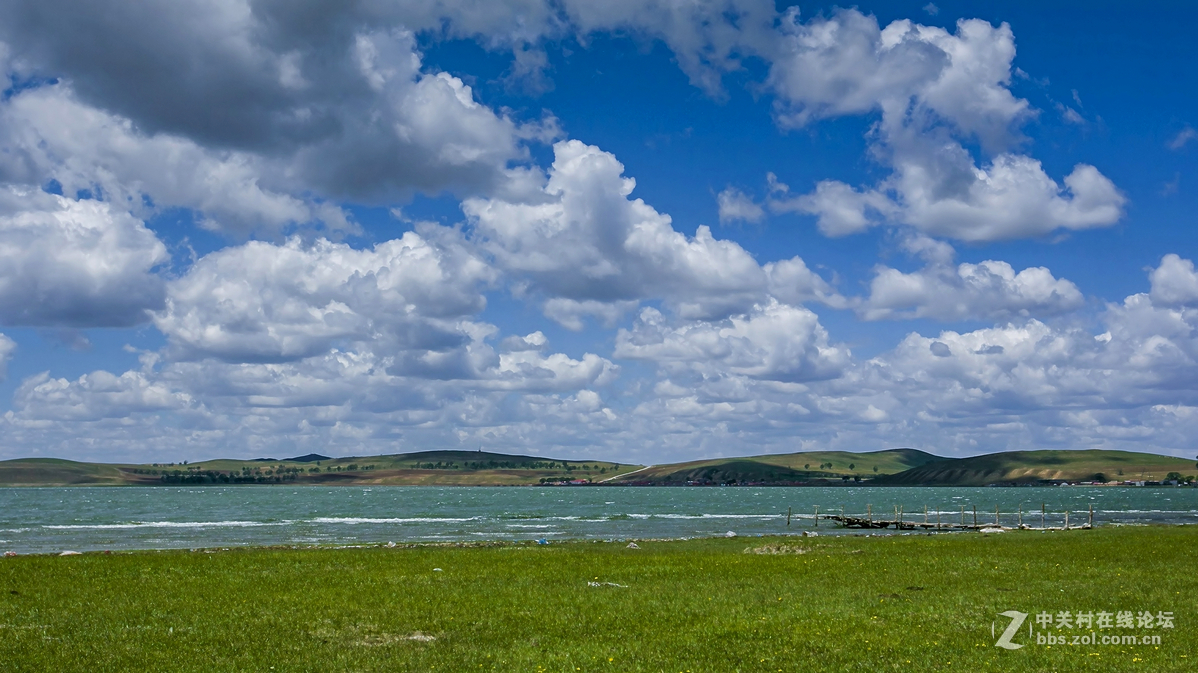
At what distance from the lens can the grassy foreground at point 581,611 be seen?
22.5 metres

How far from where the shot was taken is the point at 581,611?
1151 inches

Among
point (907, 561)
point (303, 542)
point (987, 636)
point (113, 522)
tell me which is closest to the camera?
point (987, 636)

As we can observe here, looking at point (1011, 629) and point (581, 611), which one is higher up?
point (1011, 629)

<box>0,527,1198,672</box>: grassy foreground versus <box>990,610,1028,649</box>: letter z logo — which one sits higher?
<box>990,610,1028,649</box>: letter z logo

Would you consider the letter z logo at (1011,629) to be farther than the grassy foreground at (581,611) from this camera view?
Yes

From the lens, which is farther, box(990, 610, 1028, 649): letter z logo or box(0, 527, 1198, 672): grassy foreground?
box(990, 610, 1028, 649): letter z logo

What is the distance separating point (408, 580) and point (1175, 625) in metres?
26.6

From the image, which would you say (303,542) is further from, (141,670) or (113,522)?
(141,670)

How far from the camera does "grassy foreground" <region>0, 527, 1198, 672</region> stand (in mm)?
22500

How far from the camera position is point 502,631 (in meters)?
26.1

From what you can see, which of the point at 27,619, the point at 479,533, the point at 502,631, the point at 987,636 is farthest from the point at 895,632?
the point at 479,533

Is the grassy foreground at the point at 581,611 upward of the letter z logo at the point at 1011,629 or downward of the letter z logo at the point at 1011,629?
downward

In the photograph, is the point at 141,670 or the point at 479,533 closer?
the point at 141,670

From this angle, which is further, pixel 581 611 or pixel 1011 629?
pixel 581 611
